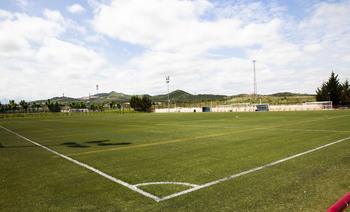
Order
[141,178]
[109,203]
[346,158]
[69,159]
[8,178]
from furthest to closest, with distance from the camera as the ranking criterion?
[69,159] < [346,158] < [8,178] < [141,178] < [109,203]

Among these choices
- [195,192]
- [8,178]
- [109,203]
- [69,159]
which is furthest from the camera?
[69,159]

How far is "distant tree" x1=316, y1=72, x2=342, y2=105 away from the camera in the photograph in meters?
63.4

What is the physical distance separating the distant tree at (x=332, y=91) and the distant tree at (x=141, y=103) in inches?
2693

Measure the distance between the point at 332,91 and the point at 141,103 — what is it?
72855 millimetres

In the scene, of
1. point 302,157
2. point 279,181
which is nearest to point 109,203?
point 279,181

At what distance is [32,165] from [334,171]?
25.5 ft

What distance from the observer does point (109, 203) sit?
3613 mm

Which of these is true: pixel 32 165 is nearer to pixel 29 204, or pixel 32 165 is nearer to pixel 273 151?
pixel 29 204

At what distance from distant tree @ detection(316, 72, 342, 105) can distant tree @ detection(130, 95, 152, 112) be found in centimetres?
6840

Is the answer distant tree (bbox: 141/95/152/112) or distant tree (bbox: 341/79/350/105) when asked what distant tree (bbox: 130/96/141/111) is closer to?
distant tree (bbox: 141/95/152/112)

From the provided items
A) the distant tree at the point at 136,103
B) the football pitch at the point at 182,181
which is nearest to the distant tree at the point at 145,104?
the distant tree at the point at 136,103

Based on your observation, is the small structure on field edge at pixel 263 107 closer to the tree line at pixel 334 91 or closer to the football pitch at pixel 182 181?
the tree line at pixel 334 91

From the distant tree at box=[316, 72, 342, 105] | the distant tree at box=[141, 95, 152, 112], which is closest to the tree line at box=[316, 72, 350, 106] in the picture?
the distant tree at box=[316, 72, 342, 105]

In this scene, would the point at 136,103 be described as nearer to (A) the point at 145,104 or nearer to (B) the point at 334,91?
(A) the point at 145,104
